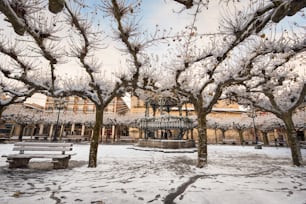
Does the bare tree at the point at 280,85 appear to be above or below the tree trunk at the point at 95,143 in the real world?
above

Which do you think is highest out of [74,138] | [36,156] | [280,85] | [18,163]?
[280,85]

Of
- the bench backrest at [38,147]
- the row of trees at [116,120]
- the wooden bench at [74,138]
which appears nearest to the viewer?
the bench backrest at [38,147]

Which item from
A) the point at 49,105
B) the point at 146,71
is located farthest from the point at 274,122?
the point at 49,105

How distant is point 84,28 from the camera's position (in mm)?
5836

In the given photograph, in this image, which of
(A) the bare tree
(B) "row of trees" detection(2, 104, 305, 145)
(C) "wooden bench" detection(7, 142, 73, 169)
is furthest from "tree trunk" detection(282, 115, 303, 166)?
(B) "row of trees" detection(2, 104, 305, 145)

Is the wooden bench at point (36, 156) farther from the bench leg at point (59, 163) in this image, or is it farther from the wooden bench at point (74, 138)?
the wooden bench at point (74, 138)

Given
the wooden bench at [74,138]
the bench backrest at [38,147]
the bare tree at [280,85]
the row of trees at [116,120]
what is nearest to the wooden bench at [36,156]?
the bench backrest at [38,147]

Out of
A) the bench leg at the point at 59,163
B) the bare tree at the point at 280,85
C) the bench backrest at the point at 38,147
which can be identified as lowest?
the bench leg at the point at 59,163

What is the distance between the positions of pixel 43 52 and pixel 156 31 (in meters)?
4.14

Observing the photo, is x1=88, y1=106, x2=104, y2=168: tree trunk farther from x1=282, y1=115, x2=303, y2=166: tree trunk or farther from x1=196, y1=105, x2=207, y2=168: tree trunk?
x1=282, y1=115, x2=303, y2=166: tree trunk

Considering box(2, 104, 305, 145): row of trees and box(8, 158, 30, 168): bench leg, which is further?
box(2, 104, 305, 145): row of trees

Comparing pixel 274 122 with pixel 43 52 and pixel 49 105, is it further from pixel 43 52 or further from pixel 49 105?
pixel 49 105

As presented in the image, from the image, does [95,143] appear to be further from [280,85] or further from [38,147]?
[280,85]

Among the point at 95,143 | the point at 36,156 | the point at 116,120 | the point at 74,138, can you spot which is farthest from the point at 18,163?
the point at 116,120
